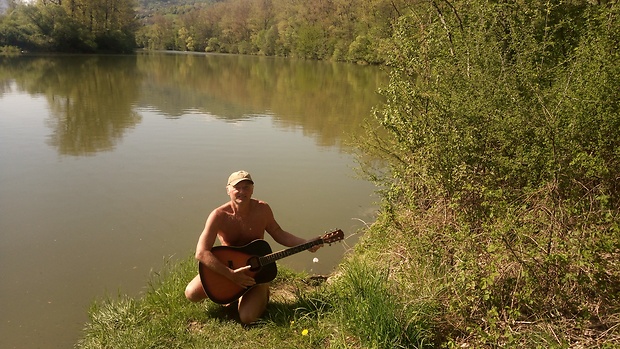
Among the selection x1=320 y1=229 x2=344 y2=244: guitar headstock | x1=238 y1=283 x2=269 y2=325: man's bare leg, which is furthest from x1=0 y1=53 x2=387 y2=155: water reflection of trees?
x1=238 y1=283 x2=269 y2=325: man's bare leg

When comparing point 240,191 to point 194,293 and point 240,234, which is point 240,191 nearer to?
point 240,234

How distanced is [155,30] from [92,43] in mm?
45924

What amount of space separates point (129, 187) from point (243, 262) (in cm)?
514

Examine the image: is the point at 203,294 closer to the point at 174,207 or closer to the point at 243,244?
the point at 243,244

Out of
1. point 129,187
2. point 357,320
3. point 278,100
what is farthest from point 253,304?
point 278,100

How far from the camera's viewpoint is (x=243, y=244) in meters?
4.10

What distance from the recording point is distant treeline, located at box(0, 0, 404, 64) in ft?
168

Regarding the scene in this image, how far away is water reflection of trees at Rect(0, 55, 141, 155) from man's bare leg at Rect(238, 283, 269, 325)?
8.16 metres

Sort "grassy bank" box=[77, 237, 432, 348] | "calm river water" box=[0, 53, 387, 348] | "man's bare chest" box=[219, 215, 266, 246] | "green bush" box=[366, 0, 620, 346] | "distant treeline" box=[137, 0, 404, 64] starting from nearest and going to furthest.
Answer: "green bush" box=[366, 0, 620, 346] < "grassy bank" box=[77, 237, 432, 348] < "man's bare chest" box=[219, 215, 266, 246] < "calm river water" box=[0, 53, 387, 348] < "distant treeline" box=[137, 0, 404, 64]

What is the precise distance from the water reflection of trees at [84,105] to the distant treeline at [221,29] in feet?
57.3

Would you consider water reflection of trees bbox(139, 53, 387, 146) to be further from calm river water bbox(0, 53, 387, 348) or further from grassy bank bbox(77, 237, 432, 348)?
grassy bank bbox(77, 237, 432, 348)

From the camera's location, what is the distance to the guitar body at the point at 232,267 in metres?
3.94

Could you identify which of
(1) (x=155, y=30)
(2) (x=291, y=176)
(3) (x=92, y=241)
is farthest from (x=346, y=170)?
(1) (x=155, y=30)

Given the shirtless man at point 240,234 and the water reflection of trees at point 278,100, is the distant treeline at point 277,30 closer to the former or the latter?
the water reflection of trees at point 278,100
